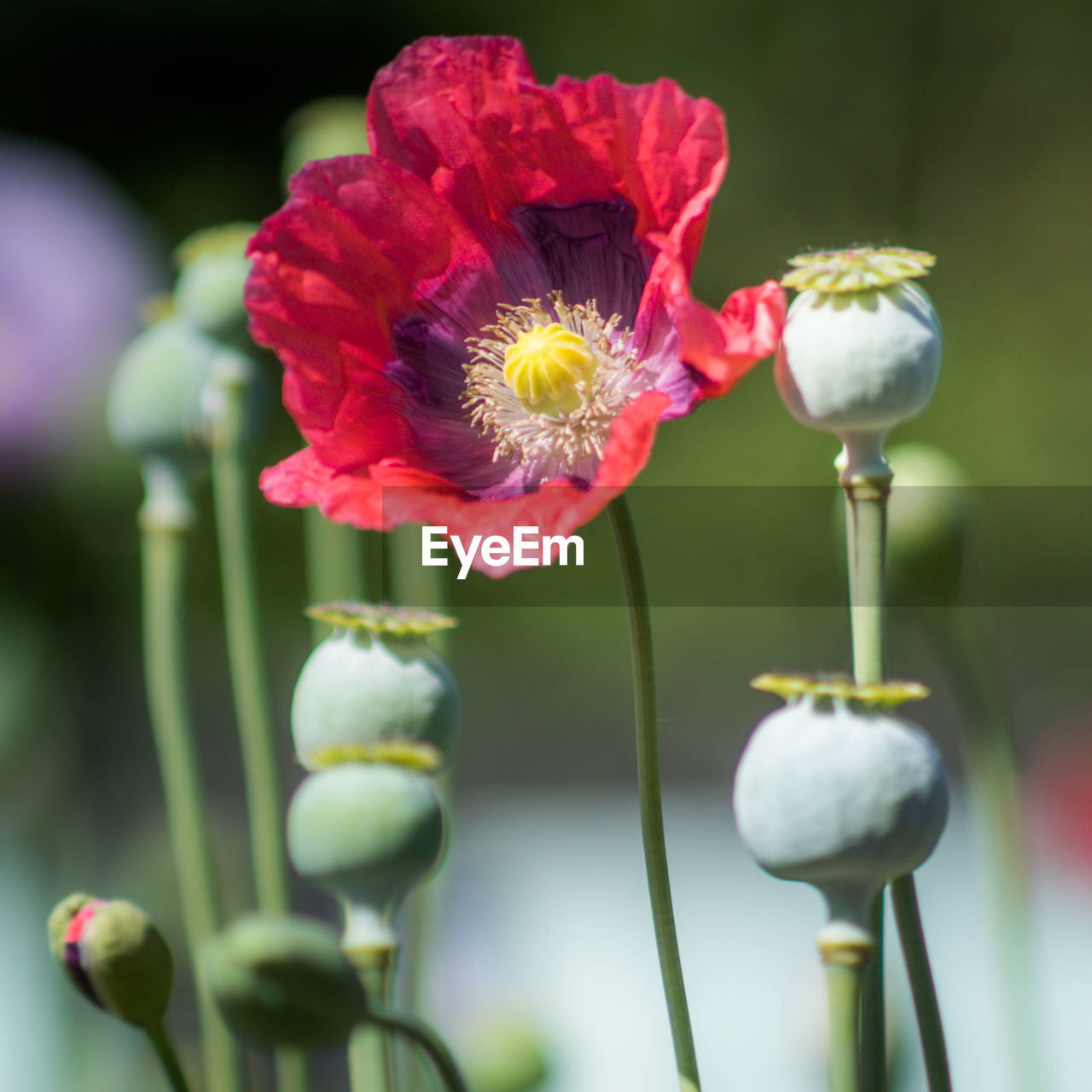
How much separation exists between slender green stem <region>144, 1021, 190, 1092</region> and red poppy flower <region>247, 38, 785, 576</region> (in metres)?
0.09

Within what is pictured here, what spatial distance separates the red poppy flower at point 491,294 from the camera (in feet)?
0.81

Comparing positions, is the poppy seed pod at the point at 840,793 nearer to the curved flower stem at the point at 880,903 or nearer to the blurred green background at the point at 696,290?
the curved flower stem at the point at 880,903

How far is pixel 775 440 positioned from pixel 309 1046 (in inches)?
52.4

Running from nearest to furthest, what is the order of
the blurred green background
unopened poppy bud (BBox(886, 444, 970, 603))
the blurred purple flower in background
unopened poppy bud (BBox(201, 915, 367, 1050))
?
unopened poppy bud (BBox(201, 915, 367, 1050)), unopened poppy bud (BBox(886, 444, 970, 603)), the blurred purple flower in background, the blurred green background

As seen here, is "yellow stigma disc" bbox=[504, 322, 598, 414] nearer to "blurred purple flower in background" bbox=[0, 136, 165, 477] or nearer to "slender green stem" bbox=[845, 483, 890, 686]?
"slender green stem" bbox=[845, 483, 890, 686]

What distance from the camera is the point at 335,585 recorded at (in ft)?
1.28

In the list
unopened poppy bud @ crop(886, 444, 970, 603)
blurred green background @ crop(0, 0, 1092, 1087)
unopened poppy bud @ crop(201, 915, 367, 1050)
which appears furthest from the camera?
blurred green background @ crop(0, 0, 1092, 1087)

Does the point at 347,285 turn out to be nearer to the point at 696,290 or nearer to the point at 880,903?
the point at 880,903

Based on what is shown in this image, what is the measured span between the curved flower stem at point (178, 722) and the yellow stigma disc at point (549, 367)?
0.10 meters

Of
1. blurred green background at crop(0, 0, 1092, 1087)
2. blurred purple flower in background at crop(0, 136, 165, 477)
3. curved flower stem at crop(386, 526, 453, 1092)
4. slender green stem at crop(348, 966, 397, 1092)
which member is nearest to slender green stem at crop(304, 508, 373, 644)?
curved flower stem at crop(386, 526, 453, 1092)

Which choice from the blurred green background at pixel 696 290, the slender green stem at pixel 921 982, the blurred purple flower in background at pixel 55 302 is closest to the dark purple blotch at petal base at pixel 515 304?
the slender green stem at pixel 921 982

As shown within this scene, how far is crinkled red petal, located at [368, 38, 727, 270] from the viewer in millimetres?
258

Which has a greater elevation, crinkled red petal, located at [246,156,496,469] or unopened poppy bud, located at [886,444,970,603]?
crinkled red petal, located at [246,156,496,469]

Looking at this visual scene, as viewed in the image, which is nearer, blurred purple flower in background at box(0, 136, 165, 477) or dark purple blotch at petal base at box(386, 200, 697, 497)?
dark purple blotch at petal base at box(386, 200, 697, 497)
